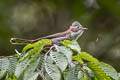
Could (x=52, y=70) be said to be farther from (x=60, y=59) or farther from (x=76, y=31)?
(x=76, y=31)

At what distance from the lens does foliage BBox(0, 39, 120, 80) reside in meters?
2.70

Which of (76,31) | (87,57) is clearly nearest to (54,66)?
(87,57)

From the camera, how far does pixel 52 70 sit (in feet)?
8.75

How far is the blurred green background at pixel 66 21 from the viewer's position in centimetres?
785

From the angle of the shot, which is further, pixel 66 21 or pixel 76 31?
pixel 66 21

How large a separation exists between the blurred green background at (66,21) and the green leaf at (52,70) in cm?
482

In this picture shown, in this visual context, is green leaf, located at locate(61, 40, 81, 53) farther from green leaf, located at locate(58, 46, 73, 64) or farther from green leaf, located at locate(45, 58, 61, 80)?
green leaf, located at locate(45, 58, 61, 80)

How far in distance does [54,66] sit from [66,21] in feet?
19.7

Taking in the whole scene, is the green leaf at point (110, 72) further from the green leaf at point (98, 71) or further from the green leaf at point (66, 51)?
the green leaf at point (66, 51)

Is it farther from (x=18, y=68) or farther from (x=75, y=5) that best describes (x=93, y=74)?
(x=75, y=5)

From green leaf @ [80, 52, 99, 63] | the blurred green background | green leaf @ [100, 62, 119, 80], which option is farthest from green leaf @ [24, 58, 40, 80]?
the blurred green background

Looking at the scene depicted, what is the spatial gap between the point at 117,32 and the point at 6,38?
2.32 m

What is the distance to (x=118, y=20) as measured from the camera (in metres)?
8.23

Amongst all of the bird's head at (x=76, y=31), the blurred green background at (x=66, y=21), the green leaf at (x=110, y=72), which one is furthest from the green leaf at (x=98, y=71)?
the blurred green background at (x=66, y=21)
